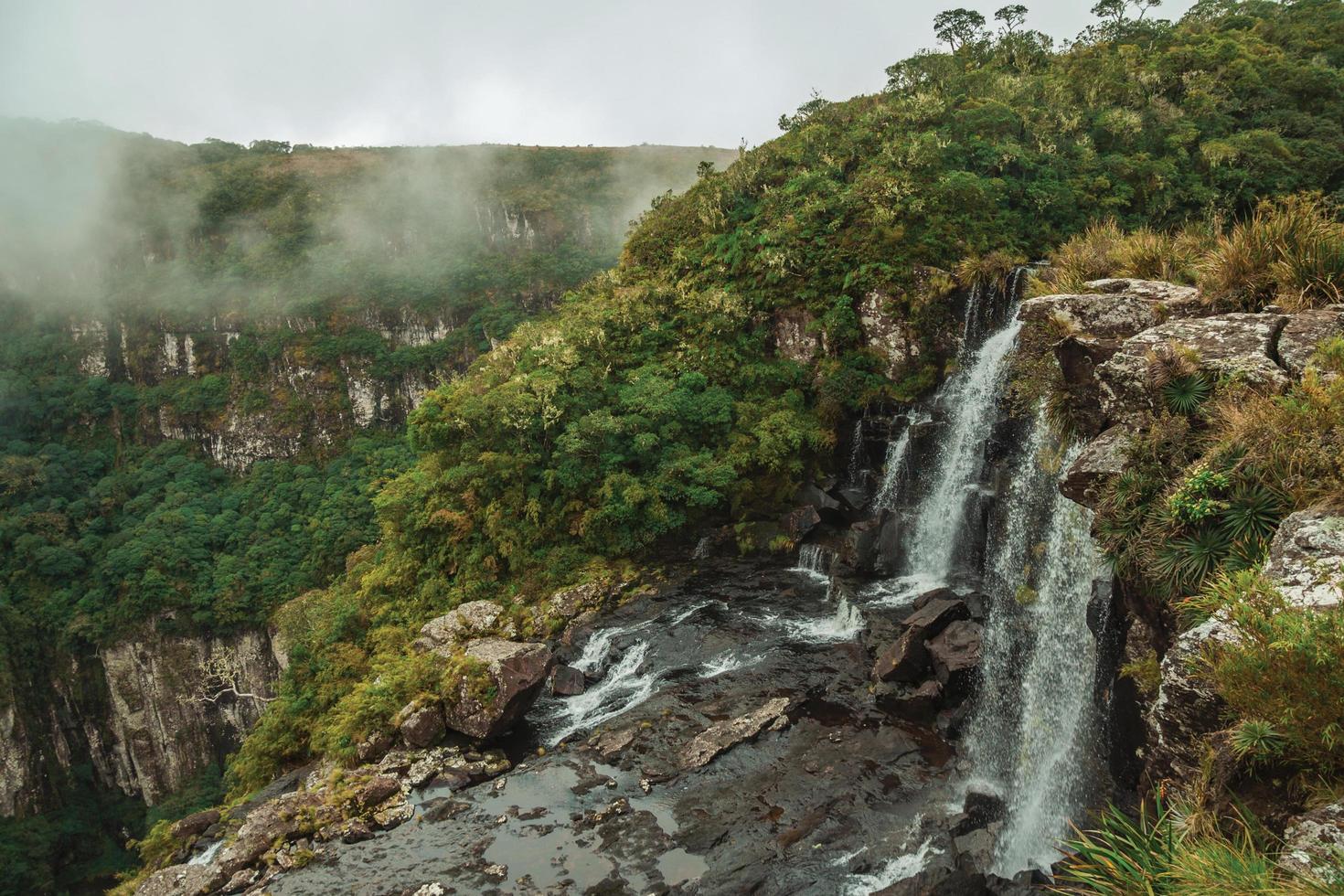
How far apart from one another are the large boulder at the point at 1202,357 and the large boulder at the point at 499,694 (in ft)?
36.0

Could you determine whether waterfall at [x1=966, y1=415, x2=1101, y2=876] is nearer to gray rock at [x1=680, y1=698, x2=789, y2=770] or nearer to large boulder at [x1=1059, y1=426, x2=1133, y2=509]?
large boulder at [x1=1059, y1=426, x2=1133, y2=509]

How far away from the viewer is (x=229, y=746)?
136ft

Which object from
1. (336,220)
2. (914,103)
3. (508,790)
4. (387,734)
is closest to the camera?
(508,790)

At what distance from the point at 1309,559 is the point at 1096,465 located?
3.55 metres

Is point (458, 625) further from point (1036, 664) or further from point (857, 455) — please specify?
point (1036, 664)

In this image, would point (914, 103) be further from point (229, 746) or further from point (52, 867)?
point (52, 867)

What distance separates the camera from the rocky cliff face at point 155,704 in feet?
136

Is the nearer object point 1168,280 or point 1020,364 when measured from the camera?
point 1168,280

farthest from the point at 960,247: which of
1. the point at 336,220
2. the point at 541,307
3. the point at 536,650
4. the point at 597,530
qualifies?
the point at 336,220

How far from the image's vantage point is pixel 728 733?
11.9 meters

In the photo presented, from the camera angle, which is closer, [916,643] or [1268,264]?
[1268,264]

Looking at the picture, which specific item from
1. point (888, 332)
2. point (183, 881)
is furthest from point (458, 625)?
point (888, 332)

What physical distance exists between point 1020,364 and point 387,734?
15.4m

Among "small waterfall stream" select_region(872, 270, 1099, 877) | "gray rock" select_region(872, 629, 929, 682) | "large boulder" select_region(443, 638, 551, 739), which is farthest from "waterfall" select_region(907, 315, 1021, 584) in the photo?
"large boulder" select_region(443, 638, 551, 739)
